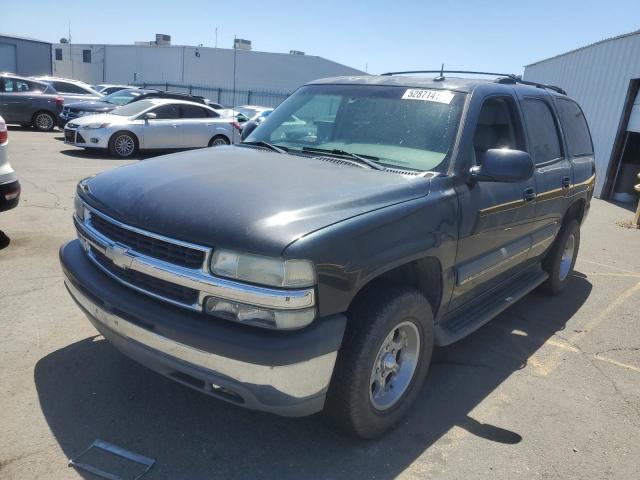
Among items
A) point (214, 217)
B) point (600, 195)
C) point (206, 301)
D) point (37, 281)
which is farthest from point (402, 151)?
point (600, 195)

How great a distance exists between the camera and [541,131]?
14.8 ft

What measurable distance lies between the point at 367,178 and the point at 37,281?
10.9 feet

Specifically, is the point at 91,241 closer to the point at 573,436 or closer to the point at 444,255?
the point at 444,255

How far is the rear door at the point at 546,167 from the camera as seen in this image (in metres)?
4.30

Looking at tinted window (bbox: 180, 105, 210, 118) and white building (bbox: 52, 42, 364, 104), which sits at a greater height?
white building (bbox: 52, 42, 364, 104)

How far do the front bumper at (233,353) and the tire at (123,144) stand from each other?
35.8 ft

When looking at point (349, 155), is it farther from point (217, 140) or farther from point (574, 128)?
point (217, 140)

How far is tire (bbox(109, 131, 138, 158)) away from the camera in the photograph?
12.6 meters

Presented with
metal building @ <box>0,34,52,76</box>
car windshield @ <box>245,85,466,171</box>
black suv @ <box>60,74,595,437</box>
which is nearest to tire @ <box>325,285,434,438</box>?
black suv @ <box>60,74,595,437</box>

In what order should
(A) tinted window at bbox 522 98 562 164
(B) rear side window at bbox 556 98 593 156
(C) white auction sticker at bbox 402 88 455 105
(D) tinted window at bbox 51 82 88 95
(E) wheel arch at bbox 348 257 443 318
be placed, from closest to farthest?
(E) wheel arch at bbox 348 257 443 318
(C) white auction sticker at bbox 402 88 455 105
(A) tinted window at bbox 522 98 562 164
(B) rear side window at bbox 556 98 593 156
(D) tinted window at bbox 51 82 88 95

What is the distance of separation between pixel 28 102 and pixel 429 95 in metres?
16.8

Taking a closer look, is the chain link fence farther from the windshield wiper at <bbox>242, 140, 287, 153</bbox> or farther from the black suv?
the black suv

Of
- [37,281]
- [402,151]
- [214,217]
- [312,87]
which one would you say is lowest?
[37,281]

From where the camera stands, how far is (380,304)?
2.70 meters
